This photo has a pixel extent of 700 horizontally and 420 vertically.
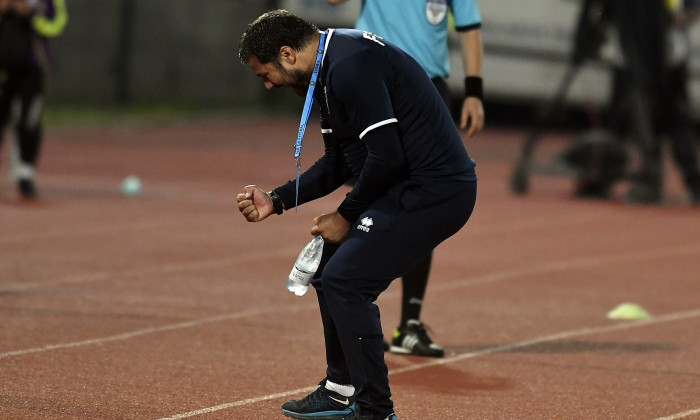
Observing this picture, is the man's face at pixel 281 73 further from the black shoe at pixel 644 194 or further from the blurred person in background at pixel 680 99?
the blurred person in background at pixel 680 99

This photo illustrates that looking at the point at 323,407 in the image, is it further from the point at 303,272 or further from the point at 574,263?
the point at 574,263

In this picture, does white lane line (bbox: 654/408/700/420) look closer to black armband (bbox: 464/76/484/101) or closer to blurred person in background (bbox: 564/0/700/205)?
black armband (bbox: 464/76/484/101)

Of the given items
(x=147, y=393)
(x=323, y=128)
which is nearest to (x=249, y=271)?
(x=147, y=393)

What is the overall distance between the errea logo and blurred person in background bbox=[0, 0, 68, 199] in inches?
320

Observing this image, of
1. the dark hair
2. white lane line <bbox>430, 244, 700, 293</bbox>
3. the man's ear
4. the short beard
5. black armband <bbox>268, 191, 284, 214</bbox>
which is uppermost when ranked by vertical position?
the dark hair

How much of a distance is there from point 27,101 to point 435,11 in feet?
22.7

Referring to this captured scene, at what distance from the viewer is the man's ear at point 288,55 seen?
504 cm

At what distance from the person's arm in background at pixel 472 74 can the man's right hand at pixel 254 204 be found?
185 centimetres

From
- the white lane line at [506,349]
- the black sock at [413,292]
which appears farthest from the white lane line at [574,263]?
the black sock at [413,292]

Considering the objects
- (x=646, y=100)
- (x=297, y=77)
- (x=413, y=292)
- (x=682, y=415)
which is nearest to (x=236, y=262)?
(x=413, y=292)

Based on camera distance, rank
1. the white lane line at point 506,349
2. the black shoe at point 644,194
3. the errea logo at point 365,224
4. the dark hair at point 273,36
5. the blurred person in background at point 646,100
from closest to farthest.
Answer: the dark hair at point 273,36, the errea logo at point 365,224, the white lane line at point 506,349, the blurred person in background at point 646,100, the black shoe at point 644,194

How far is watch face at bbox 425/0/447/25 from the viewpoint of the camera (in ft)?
23.0

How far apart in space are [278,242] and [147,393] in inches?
202

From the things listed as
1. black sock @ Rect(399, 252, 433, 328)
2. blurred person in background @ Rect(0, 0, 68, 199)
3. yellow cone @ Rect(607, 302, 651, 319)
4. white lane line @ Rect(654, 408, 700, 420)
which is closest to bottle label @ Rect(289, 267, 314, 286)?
white lane line @ Rect(654, 408, 700, 420)
